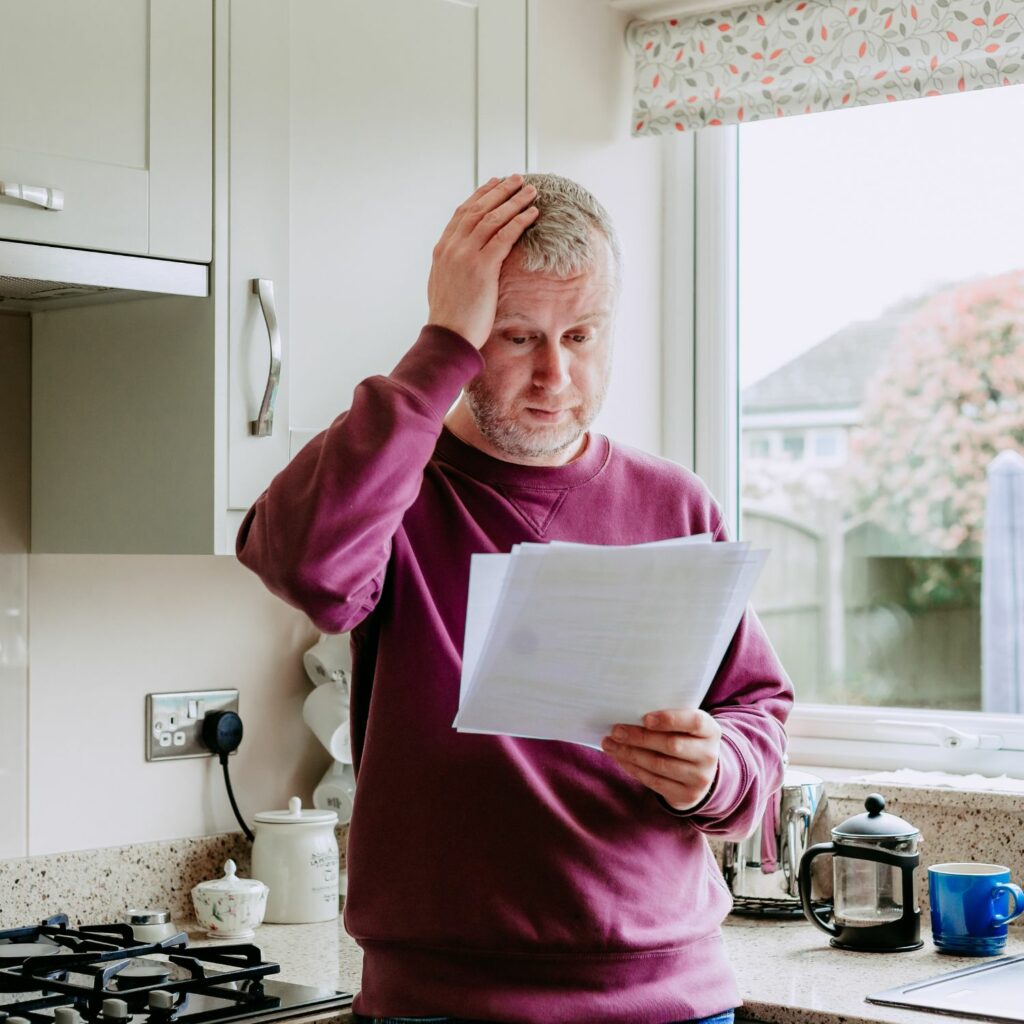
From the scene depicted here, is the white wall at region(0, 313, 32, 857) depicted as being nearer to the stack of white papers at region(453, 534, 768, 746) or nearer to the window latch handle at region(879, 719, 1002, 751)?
the stack of white papers at region(453, 534, 768, 746)

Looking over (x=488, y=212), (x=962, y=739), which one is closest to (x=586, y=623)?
(x=488, y=212)

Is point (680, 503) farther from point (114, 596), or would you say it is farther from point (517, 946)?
point (114, 596)

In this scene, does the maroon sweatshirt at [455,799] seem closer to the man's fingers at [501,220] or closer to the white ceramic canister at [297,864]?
the man's fingers at [501,220]

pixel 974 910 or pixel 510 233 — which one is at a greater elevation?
pixel 510 233

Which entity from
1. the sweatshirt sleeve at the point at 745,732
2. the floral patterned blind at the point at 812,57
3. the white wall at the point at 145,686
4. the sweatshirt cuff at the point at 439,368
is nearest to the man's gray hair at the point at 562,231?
the sweatshirt cuff at the point at 439,368

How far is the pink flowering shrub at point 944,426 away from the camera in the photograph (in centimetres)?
237

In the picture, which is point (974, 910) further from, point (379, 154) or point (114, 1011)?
→ point (379, 154)

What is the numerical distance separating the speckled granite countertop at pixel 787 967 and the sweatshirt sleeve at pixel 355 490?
59 cm

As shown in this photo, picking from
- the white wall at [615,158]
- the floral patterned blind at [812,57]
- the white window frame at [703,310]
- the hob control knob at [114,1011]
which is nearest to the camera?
the hob control knob at [114,1011]

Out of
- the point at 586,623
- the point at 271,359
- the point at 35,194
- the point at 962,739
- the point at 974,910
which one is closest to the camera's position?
the point at 586,623

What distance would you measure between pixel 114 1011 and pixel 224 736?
2.13ft

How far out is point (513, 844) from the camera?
4.35 ft

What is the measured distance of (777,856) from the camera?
84.0 inches

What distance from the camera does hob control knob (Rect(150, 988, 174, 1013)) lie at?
5.05 ft
